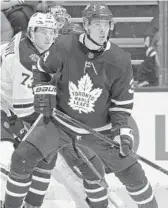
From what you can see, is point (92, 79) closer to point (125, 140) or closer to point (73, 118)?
point (73, 118)

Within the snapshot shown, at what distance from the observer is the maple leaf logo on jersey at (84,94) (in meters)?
4.15

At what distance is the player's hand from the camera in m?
4.08

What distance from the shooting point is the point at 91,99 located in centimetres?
417

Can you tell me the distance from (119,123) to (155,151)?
120cm

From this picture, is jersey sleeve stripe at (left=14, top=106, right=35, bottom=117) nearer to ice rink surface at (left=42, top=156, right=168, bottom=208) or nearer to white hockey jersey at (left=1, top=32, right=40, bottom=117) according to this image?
white hockey jersey at (left=1, top=32, right=40, bottom=117)

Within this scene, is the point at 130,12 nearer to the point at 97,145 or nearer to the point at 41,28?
the point at 41,28

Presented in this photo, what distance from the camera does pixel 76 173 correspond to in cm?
484

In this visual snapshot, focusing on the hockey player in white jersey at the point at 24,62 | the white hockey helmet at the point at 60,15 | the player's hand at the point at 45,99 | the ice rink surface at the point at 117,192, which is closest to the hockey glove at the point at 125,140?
the player's hand at the point at 45,99

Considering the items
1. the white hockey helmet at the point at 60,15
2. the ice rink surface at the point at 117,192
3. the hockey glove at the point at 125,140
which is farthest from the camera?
the white hockey helmet at the point at 60,15

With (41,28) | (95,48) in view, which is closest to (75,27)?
(41,28)

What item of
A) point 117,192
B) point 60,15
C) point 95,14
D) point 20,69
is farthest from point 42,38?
point 117,192

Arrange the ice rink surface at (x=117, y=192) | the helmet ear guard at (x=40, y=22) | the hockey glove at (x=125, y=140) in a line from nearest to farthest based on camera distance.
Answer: the hockey glove at (x=125, y=140) → the ice rink surface at (x=117, y=192) → the helmet ear guard at (x=40, y=22)

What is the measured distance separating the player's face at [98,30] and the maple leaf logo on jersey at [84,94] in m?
0.22

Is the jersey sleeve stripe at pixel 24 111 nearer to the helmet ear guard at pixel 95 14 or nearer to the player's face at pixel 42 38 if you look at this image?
the player's face at pixel 42 38
